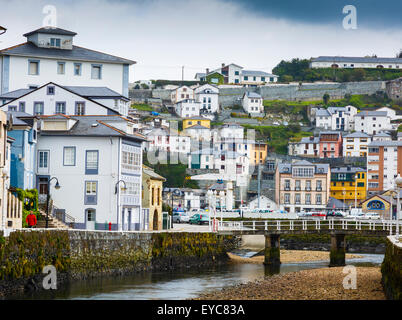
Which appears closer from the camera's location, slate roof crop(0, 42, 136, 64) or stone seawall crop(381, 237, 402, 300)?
stone seawall crop(381, 237, 402, 300)

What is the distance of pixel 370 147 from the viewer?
565 ft

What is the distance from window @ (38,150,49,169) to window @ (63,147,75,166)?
1282 millimetres

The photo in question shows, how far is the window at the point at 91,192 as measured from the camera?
213 feet

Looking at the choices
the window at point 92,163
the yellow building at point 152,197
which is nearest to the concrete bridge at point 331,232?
the yellow building at point 152,197

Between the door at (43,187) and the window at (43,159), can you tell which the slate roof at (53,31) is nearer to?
the window at (43,159)

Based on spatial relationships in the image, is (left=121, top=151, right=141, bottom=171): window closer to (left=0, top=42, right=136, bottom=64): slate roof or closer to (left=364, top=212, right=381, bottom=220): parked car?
(left=0, top=42, right=136, bottom=64): slate roof

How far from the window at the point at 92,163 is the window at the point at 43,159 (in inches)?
113

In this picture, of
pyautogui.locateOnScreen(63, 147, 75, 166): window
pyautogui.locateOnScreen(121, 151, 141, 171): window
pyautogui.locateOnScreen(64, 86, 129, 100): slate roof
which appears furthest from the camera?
pyautogui.locateOnScreen(64, 86, 129, 100): slate roof

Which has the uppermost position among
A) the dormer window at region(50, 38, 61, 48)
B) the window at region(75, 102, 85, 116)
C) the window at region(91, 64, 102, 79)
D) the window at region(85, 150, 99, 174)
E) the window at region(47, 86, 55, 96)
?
the dormer window at region(50, 38, 61, 48)

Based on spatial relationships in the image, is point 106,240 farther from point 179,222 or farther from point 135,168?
point 179,222

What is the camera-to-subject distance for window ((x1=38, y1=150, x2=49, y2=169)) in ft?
215

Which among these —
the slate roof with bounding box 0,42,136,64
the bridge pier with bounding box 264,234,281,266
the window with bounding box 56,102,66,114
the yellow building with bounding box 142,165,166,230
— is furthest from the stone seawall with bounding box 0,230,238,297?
the slate roof with bounding box 0,42,136,64

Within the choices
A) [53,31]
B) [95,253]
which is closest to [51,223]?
[95,253]

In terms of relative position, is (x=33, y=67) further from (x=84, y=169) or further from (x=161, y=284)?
(x=161, y=284)
